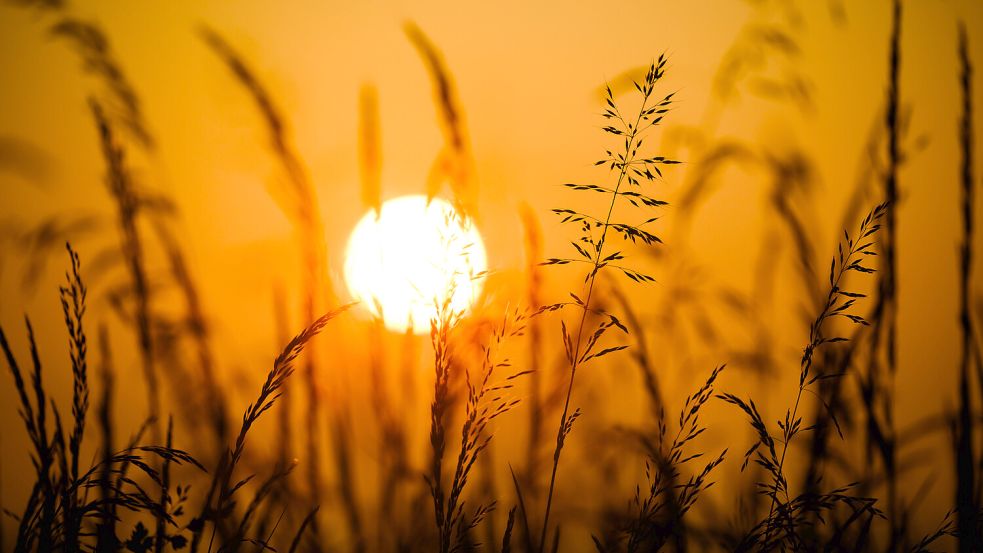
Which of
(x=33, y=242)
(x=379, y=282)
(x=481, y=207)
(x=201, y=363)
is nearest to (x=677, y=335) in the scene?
(x=481, y=207)

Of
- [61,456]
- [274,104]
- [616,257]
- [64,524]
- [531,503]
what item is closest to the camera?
[64,524]

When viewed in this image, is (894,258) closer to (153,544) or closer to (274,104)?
(274,104)

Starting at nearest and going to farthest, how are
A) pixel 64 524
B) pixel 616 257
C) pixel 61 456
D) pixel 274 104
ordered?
pixel 64 524, pixel 61 456, pixel 616 257, pixel 274 104

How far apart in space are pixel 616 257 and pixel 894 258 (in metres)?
0.83

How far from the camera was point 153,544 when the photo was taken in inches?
44.3

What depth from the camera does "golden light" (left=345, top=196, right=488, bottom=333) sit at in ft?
3.89

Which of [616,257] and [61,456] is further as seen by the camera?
[616,257]

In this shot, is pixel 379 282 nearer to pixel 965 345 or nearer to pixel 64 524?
pixel 64 524

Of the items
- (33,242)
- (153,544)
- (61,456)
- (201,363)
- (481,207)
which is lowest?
(153,544)

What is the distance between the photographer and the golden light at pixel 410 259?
1186 millimetres

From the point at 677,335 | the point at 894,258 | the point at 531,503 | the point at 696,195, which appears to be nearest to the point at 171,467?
the point at 531,503

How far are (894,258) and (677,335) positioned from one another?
57 centimetres

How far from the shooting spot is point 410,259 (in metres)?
1.51

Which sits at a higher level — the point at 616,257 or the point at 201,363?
the point at 616,257
